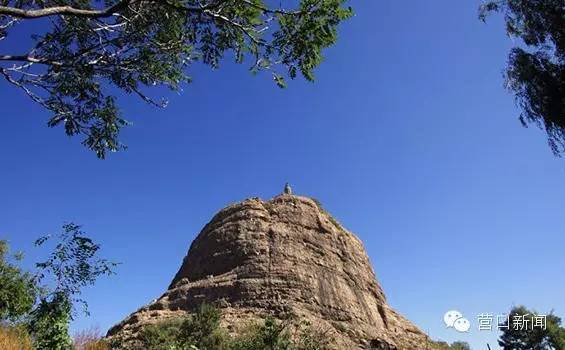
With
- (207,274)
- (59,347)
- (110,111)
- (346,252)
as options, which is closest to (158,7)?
(110,111)

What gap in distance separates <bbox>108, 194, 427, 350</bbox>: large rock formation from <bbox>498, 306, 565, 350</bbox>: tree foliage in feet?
79.6

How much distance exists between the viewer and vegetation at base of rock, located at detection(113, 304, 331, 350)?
1852 centimetres

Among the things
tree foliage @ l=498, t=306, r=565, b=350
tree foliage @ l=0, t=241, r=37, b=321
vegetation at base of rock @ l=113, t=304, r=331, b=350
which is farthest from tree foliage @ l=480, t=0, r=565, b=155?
tree foliage @ l=498, t=306, r=565, b=350

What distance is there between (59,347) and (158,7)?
7.61 meters

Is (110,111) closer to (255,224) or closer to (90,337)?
(90,337)

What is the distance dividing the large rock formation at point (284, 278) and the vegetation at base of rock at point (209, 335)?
4.69ft

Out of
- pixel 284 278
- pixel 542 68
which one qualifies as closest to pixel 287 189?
pixel 284 278

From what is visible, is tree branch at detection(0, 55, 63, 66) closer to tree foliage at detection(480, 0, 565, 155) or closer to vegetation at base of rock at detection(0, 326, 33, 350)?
vegetation at base of rock at detection(0, 326, 33, 350)

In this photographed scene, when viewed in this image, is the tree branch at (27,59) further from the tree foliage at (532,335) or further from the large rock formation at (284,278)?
the tree foliage at (532,335)

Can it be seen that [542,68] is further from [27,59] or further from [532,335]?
[532,335]

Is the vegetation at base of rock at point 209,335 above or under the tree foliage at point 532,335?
under

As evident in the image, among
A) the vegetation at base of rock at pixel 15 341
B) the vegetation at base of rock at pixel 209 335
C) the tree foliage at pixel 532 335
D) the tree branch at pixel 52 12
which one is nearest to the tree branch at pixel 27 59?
the tree branch at pixel 52 12

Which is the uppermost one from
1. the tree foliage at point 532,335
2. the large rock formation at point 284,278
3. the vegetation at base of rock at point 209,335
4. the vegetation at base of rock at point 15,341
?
the tree foliage at point 532,335

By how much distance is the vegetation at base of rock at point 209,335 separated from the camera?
1852 cm
